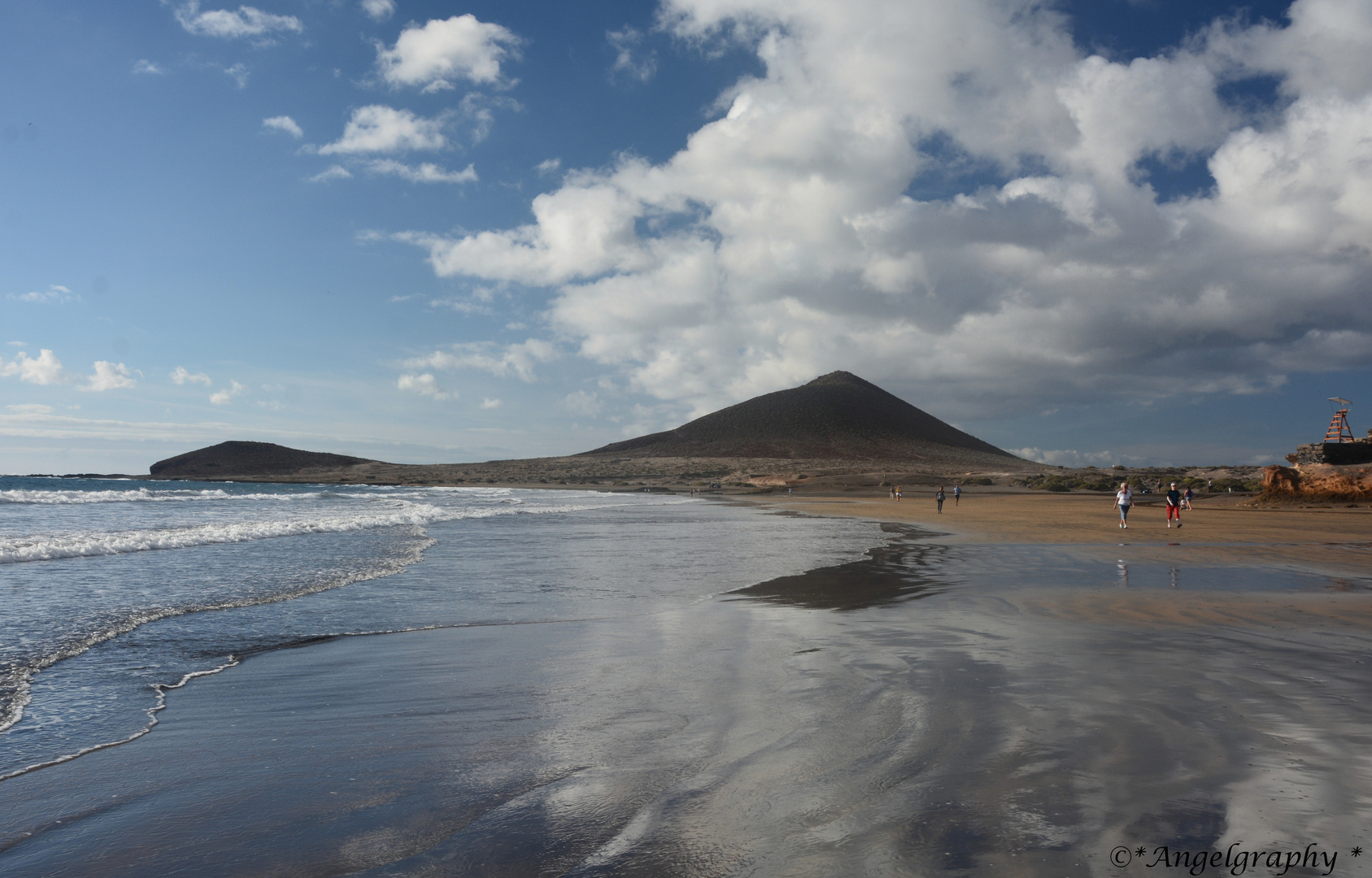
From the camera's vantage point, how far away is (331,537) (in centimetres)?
2086

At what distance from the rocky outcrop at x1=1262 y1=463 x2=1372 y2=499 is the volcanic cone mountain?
110 m

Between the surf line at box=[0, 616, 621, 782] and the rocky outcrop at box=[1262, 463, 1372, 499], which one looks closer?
the surf line at box=[0, 616, 621, 782]

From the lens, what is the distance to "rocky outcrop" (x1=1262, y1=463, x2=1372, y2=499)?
98.0 ft

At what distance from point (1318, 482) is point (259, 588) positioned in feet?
132

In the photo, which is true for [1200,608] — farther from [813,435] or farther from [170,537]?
[813,435]

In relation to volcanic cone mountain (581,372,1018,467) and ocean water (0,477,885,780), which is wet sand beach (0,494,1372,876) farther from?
volcanic cone mountain (581,372,1018,467)

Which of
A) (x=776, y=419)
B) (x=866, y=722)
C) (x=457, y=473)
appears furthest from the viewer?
(x=776, y=419)

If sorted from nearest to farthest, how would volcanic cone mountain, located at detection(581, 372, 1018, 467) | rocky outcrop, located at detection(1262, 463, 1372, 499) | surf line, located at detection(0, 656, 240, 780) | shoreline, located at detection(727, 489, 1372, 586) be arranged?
surf line, located at detection(0, 656, 240, 780) → shoreline, located at detection(727, 489, 1372, 586) → rocky outcrop, located at detection(1262, 463, 1372, 499) → volcanic cone mountain, located at detection(581, 372, 1018, 467)

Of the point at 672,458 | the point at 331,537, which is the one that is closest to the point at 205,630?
the point at 331,537

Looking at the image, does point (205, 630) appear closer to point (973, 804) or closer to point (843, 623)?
point (843, 623)

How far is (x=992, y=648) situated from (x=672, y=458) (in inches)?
5505

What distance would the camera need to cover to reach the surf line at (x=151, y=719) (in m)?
4.45

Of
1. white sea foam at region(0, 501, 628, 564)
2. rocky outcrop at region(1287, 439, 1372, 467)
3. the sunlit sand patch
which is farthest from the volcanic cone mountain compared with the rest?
the sunlit sand patch

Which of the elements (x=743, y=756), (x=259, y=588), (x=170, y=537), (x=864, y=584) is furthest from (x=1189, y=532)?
(x=170, y=537)
